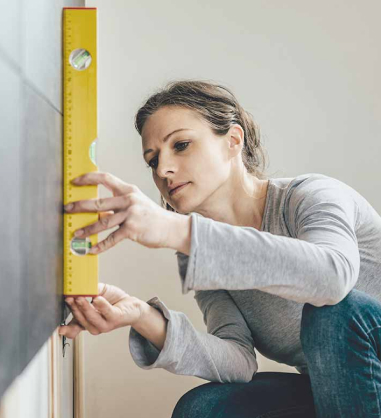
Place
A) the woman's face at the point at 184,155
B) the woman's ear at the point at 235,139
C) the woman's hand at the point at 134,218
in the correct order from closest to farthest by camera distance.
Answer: the woman's hand at the point at 134,218 < the woman's face at the point at 184,155 < the woman's ear at the point at 235,139

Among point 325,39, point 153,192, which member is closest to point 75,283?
point 153,192

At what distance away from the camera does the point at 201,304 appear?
158 centimetres

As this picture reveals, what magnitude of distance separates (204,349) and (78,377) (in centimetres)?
94

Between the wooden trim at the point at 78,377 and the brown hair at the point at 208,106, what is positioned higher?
the brown hair at the point at 208,106

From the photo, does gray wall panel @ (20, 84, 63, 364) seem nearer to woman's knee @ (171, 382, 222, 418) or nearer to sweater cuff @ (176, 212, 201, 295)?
sweater cuff @ (176, 212, 201, 295)

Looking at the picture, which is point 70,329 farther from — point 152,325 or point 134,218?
point 134,218

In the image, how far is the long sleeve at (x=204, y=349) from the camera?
3.92 ft

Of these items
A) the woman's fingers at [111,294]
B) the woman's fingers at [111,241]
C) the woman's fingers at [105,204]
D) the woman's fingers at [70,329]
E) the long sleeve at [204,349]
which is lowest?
the long sleeve at [204,349]

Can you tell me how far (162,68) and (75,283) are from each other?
4.34ft

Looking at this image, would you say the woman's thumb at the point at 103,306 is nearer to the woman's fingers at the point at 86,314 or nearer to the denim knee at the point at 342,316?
the woman's fingers at the point at 86,314

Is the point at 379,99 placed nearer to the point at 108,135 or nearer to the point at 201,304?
the point at 108,135

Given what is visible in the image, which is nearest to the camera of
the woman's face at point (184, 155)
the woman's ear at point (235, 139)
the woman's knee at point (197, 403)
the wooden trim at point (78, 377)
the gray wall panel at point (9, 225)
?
the gray wall panel at point (9, 225)

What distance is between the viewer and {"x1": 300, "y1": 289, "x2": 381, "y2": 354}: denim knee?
3.38 feet

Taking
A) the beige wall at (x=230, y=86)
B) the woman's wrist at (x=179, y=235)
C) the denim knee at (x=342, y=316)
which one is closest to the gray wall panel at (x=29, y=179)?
the woman's wrist at (x=179, y=235)
